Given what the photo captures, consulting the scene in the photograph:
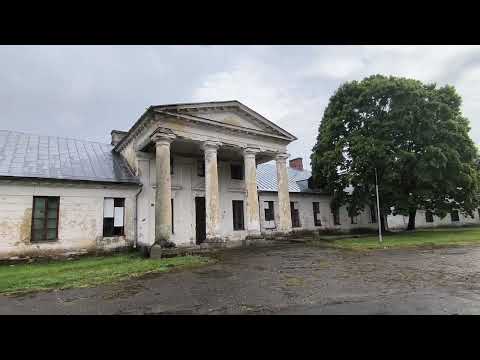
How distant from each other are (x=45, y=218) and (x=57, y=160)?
356 cm

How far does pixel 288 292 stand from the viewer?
6.15m

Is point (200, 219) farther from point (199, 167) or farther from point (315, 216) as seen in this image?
point (315, 216)

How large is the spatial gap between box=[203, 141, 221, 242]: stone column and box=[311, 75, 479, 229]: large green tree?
10.4 metres

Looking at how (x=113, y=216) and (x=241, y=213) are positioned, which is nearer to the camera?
(x=113, y=216)

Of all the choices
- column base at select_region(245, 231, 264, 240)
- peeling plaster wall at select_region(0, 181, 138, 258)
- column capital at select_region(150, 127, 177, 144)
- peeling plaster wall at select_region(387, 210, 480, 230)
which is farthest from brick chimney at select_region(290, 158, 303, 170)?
peeling plaster wall at select_region(0, 181, 138, 258)

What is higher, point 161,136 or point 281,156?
point 161,136

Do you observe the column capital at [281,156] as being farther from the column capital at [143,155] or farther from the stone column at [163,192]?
the column capital at [143,155]

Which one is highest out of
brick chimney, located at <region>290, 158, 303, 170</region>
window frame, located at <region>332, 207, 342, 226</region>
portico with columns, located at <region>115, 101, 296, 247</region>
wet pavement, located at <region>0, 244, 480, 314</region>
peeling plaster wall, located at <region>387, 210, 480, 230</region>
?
brick chimney, located at <region>290, 158, 303, 170</region>

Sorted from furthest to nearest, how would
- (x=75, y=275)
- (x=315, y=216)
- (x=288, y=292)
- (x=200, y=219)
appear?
(x=315, y=216) → (x=200, y=219) → (x=75, y=275) → (x=288, y=292)

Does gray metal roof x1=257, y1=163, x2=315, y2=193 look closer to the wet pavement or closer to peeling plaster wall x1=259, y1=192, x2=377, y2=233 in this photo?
peeling plaster wall x1=259, y1=192, x2=377, y2=233

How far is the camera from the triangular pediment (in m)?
15.5

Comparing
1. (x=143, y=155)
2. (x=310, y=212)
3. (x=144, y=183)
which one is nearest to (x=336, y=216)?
(x=310, y=212)

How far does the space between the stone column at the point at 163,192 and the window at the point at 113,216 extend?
3163mm
